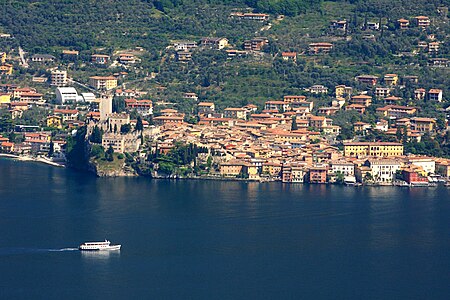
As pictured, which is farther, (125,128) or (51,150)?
(51,150)

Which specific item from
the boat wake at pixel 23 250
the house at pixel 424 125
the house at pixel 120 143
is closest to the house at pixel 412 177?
the house at pixel 424 125

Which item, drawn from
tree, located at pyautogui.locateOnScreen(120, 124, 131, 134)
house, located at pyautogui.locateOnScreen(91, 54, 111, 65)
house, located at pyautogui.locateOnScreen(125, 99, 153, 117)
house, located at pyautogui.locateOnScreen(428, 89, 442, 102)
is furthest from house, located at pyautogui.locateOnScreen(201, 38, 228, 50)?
tree, located at pyautogui.locateOnScreen(120, 124, 131, 134)

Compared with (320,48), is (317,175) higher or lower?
lower

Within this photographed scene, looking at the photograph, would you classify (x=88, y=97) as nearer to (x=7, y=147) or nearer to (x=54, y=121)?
(x=54, y=121)

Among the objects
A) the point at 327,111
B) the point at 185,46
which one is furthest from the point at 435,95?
the point at 185,46

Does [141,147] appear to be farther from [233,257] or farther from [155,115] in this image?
[233,257]
